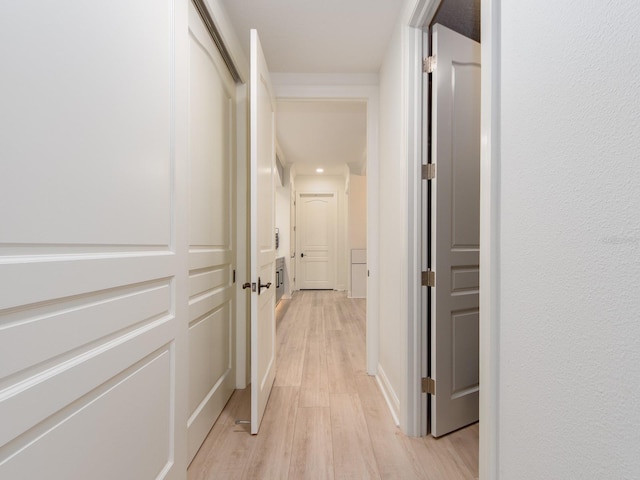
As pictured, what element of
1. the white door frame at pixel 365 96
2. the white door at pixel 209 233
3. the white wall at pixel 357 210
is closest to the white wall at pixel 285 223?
the white wall at pixel 357 210

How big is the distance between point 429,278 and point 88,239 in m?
1.60

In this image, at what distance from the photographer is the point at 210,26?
1.85m

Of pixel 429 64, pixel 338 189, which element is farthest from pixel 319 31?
pixel 338 189

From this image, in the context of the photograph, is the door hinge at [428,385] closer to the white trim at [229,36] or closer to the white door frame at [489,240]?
the white door frame at [489,240]

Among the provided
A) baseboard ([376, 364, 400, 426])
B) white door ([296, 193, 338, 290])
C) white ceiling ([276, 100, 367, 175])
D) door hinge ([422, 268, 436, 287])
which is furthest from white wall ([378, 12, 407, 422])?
white door ([296, 193, 338, 290])

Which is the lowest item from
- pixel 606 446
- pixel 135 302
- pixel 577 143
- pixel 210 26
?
pixel 606 446

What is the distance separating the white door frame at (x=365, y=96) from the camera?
2.79 m

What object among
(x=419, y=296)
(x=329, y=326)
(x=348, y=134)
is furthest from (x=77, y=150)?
(x=348, y=134)

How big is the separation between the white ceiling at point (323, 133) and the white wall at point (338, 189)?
72 centimetres

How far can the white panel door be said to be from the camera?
0.62 metres

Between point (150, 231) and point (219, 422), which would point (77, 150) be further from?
point (219, 422)

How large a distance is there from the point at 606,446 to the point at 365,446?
4.57 ft

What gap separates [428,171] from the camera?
1848 mm

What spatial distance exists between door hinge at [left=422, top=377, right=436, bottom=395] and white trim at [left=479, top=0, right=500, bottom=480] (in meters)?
0.87
